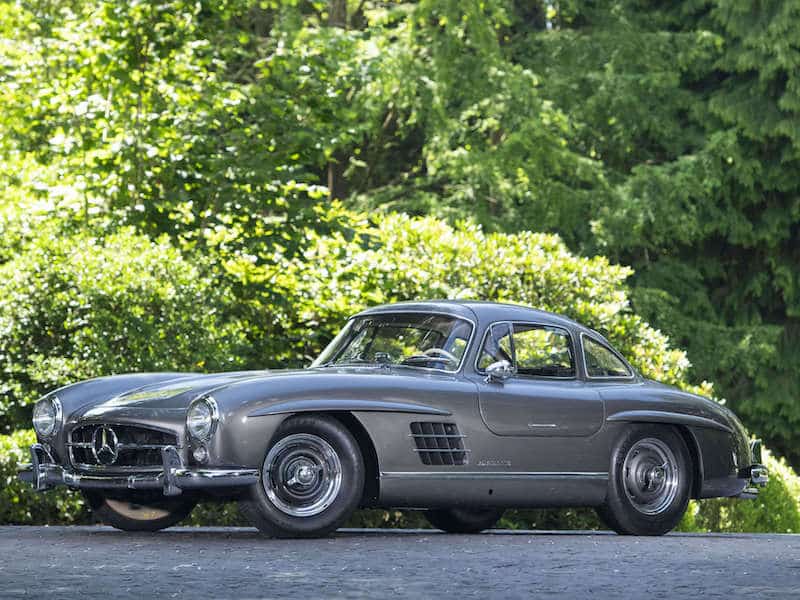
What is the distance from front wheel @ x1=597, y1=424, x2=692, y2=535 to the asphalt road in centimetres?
50

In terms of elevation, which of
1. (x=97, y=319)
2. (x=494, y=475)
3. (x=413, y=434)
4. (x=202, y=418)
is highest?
(x=97, y=319)

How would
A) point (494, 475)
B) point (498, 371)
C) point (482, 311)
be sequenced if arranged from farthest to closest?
point (482, 311) → point (498, 371) → point (494, 475)

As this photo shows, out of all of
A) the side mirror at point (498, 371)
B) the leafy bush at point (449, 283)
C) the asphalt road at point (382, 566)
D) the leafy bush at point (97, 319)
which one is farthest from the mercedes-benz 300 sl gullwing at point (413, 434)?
the leafy bush at point (449, 283)

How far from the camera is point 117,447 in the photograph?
968cm

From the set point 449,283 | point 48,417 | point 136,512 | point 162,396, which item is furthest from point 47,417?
point 449,283

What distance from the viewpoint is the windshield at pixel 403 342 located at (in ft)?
35.1

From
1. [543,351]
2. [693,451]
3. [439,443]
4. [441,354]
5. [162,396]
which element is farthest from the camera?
[693,451]

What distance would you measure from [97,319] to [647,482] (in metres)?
6.30

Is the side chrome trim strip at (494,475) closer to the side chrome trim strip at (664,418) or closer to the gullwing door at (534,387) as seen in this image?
the gullwing door at (534,387)

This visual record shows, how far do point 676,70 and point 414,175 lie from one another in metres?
5.76

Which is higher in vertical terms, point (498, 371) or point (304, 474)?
point (498, 371)

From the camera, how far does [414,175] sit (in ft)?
101

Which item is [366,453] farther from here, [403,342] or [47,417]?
[47,417]

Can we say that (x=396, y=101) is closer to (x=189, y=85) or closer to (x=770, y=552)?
(x=189, y=85)
